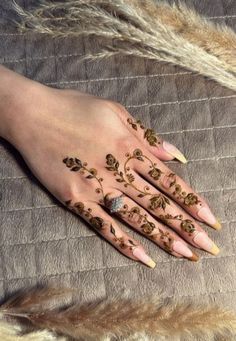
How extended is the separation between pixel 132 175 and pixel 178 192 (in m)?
0.08

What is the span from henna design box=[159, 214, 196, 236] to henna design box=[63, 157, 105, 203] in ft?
0.36

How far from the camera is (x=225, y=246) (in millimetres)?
959

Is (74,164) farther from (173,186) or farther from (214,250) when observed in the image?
(214,250)

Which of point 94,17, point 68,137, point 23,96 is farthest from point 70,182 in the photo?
point 94,17

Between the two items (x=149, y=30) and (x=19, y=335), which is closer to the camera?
(x=19, y=335)

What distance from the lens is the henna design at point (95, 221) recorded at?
955mm

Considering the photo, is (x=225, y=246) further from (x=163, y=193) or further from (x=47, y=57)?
(x=47, y=57)

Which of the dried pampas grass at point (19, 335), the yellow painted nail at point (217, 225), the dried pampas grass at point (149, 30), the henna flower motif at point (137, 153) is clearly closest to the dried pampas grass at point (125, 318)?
the dried pampas grass at point (19, 335)

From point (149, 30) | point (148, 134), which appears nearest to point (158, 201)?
point (148, 134)

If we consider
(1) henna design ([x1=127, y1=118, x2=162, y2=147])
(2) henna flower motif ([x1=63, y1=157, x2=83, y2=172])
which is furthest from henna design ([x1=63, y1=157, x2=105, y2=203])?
(1) henna design ([x1=127, y1=118, x2=162, y2=147])

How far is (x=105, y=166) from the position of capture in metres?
0.99

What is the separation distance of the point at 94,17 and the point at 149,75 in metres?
0.14

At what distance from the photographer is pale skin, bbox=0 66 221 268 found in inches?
37.7

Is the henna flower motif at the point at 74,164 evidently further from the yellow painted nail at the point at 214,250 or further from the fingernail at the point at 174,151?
the yellow painted nail at the point at 214,250
